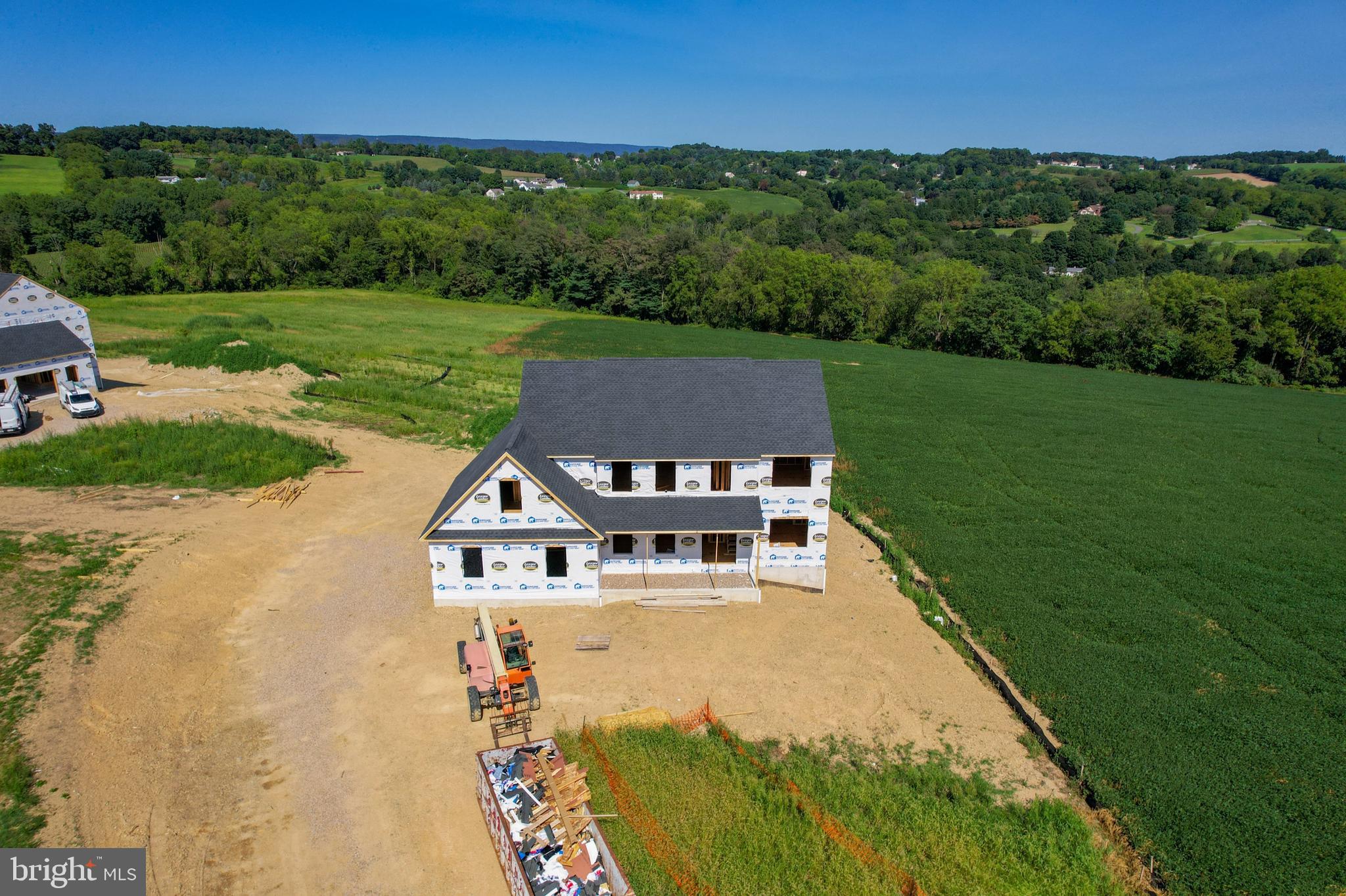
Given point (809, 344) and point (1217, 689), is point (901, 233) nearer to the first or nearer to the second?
point (809, 344)

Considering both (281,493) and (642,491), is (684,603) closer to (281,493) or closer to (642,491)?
(642,491)

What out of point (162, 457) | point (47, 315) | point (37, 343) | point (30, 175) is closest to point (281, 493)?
point (162, 457)

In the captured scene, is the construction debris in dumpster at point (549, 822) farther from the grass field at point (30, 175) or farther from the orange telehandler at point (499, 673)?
the grass field at point (30, 175)

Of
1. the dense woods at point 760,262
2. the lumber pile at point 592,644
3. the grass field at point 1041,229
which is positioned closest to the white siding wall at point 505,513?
the lumber pile at point 592,644

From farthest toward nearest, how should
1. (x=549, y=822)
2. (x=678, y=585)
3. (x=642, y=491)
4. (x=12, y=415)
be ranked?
1. (x=12, y=415)
2. (x=642, y=491)
3. (x=678, y=585)
4. (x=549, y=822)

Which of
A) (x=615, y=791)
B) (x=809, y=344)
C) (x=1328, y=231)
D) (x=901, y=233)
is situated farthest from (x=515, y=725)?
(x=1328, y=231)
